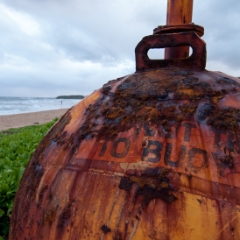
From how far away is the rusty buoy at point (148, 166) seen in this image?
39.7 inches

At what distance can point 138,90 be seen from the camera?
4.38 ft

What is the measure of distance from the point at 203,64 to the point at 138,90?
0.39 metres

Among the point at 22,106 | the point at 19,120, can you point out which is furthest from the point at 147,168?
the point at 22,106

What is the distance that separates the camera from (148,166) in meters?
1.09

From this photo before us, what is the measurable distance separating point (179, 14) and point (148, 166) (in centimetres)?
101

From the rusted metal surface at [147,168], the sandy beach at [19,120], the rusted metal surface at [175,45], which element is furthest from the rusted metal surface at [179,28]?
the sandy beach at [19,120]

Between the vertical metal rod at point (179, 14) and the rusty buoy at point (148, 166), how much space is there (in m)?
→ 0.27

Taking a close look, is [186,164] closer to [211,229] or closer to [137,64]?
[211,229]

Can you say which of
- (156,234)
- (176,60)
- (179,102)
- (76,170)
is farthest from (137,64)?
(156,234)

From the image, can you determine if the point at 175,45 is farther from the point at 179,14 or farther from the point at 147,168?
the point at 147,168

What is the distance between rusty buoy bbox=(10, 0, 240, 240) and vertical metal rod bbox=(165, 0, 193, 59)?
0.27 meters

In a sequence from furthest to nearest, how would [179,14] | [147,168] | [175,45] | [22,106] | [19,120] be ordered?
[22,106]
[19,120]
[179,14]
[175,45]
[147,168]

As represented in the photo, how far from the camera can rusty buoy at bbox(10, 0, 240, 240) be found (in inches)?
39.7

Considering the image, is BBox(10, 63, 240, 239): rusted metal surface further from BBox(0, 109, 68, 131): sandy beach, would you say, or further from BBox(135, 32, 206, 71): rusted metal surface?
BBox(0, 109, 68, 131): sandy beach
